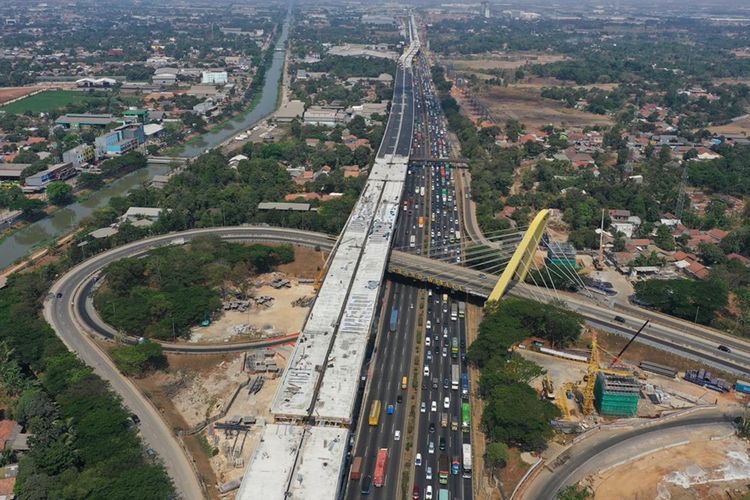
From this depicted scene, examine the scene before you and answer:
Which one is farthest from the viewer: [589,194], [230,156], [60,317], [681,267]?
[230,156]

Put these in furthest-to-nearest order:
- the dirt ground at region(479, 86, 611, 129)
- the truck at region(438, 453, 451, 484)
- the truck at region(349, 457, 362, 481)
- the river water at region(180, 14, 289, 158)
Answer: the dirt ground at region(479, 86, 611, 129), the river water at region(180, 14, 289, 158), the truck at region(349, 457, 362, 481), the truck at region(438, 453, 451, 484)

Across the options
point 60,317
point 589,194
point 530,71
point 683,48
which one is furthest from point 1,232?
point 683,48

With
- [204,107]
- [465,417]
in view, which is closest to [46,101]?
[204,107]

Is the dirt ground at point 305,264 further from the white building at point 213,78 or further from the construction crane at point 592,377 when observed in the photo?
the white building at point 213,78

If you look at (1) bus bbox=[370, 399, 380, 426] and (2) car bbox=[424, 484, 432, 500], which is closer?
(2) car bbox=[424, 484, 432, 500]

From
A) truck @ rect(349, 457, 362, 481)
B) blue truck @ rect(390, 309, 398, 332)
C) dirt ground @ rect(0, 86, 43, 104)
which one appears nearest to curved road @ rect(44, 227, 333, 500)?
truck @ rect(349, 457, 362, 481)

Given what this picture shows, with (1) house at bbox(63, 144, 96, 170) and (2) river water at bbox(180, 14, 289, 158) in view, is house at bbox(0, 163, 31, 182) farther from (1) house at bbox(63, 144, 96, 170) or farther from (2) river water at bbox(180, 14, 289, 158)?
(2) river water at bbox(180, 14, 289, 158)

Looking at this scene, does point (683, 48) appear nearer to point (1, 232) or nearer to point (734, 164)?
point (734, 164)

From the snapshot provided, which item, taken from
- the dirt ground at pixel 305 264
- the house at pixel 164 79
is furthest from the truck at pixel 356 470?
the house at pixel 164 79
